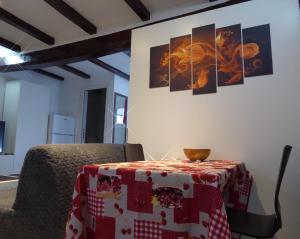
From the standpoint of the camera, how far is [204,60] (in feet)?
7.15

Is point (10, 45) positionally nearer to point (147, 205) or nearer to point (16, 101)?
point (16, 101)

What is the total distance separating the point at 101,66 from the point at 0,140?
237 cm

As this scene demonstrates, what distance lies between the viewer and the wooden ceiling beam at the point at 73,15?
262cm

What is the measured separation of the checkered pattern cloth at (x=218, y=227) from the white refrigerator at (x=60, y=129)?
193 inches

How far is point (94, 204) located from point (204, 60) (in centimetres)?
166

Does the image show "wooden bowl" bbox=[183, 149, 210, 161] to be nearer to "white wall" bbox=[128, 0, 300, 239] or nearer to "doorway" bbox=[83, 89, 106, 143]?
"white wall" bbox=[128, 0, 300, 239]

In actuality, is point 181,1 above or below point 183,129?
above

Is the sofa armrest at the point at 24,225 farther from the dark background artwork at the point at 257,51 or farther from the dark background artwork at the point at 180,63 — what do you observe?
the dark background artwork at the point at 257,51

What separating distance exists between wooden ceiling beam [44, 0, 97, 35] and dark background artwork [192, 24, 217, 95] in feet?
4.89

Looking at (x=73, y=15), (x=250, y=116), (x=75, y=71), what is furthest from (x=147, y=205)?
(x=75, y=71)

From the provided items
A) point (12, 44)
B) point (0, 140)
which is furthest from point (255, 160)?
point (0, 140)

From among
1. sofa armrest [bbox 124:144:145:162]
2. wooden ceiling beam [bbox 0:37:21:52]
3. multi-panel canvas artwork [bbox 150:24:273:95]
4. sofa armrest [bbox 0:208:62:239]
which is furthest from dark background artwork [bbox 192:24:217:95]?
wooden ceiling beam [bbox 0:37:21:52]

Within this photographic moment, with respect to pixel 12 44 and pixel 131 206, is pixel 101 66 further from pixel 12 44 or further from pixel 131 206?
pixel 131 206

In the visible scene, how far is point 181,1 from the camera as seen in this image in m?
2.49
